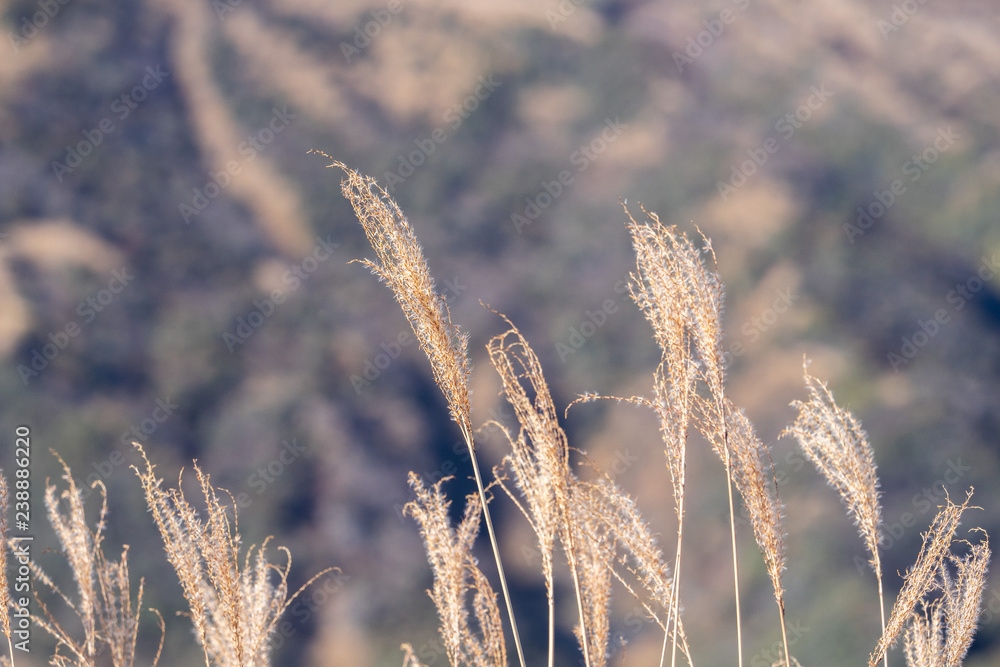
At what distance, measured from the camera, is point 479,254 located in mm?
5016

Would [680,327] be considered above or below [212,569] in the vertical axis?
above

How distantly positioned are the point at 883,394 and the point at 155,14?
5481 millimetres

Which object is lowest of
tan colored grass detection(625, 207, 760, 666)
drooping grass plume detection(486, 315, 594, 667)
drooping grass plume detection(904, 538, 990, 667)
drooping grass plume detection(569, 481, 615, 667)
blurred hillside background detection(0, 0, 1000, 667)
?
drooping grass plume detection(904, 538, 990, 667)

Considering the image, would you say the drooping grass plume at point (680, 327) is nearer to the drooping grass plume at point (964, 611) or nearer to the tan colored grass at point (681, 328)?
the tan colored grass at point (681, 328)

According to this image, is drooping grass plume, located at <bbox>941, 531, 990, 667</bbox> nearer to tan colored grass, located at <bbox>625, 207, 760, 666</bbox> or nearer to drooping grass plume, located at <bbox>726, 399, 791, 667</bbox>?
drooping grass plume, located at <bbox>726, 399, 791, 667</bbox>

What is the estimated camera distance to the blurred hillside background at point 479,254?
4.37m

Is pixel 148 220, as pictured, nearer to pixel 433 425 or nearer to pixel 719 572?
pixel 433 425

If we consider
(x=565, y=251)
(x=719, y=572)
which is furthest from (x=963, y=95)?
(x=719, y=572)

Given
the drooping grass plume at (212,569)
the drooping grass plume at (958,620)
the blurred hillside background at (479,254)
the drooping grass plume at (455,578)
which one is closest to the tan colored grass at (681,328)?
the drooping grass plume at (455,578)

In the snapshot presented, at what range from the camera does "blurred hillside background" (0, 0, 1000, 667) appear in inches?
172

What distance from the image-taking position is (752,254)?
4.86 meters

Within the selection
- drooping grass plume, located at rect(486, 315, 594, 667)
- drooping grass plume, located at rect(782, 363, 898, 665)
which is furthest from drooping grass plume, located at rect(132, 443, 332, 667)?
drooping grass plume, located at rect(782, 363, 898, 665)

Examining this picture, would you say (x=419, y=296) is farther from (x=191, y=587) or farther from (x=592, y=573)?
(x=191, y=587)

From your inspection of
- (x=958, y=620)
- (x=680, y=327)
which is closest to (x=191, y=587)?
(x=680, y=327)
